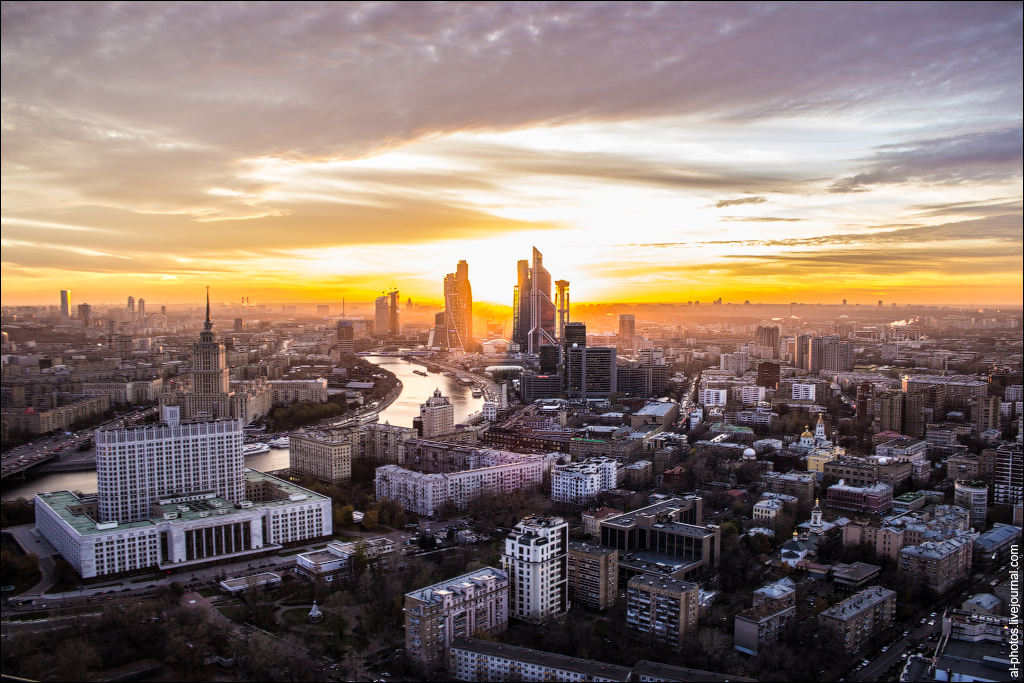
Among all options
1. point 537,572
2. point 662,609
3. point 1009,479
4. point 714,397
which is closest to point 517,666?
point 537,572

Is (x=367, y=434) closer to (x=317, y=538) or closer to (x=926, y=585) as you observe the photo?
(x=317, y=538)

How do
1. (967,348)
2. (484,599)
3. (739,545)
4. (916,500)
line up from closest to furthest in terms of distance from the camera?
1. (484,599)
2. (739,545)
3. (916,500)
4. (967,348)

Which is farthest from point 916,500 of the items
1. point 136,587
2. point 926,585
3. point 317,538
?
point 136,587

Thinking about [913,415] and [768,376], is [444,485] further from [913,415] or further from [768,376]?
[768,376]

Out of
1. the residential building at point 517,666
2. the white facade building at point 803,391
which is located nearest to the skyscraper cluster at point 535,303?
the white facade building at point 803,391

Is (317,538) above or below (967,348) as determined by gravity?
below
